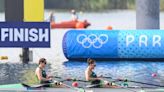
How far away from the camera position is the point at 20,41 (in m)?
26.9

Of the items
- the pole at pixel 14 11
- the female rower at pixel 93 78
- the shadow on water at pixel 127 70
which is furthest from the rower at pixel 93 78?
the pole at pixel 14 11

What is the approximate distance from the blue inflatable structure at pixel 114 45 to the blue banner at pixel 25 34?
1961 mm

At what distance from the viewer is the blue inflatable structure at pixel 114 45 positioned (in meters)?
28.3

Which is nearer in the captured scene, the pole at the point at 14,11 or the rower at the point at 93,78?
the rower at the point at 93,78

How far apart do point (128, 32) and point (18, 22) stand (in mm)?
5584

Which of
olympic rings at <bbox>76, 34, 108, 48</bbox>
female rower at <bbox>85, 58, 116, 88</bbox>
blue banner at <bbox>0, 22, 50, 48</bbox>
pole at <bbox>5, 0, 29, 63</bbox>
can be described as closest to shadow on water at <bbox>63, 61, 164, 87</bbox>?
olympic rings at <bbox>76, 34, 108, 48</bbox>

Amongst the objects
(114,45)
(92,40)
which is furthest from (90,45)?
(114,45)

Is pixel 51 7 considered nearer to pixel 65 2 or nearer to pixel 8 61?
pixel 65 2

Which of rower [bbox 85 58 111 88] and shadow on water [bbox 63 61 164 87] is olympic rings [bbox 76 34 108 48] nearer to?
shadow on water [bbox 63 61 164 87]

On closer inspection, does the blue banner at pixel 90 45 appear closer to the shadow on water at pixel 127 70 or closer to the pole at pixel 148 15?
the shadow on water at pixel 127 70

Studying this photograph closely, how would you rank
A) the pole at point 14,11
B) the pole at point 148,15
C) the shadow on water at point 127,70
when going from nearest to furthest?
the shadow on water at point 127,70 < the pole at point 14,11 < the pole at point 148,15

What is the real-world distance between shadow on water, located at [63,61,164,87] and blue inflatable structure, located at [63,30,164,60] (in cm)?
39

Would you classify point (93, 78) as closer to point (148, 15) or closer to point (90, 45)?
point (90, 45)

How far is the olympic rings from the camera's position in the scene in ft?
93.3
